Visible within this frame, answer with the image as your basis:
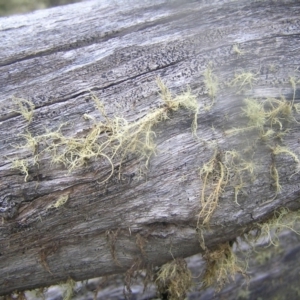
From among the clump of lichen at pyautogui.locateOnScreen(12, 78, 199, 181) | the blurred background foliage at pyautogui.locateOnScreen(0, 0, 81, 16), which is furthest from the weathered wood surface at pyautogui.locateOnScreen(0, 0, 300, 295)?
the blurred background foliage at pyautogui.locateOnScreen(0, 0, 81, 16)

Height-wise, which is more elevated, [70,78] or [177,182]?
[70,78]

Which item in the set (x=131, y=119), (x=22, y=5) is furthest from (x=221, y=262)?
(x=22, y=5)

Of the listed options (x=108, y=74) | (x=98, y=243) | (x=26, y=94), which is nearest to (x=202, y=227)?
(x=98, y=243)

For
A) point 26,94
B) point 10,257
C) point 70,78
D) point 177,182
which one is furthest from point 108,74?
point 10,257

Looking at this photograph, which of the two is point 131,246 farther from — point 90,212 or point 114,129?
point 114,129

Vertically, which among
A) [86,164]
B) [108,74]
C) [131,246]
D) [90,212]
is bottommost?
[131,246]

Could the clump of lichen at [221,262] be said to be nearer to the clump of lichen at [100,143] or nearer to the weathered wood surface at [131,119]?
the weathered wood surface at [131,119]

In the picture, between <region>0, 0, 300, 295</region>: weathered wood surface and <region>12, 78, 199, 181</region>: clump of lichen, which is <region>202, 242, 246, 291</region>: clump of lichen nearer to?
<region>0, 0, 300, 295</region>: weathered wood surface

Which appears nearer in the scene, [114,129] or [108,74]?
[114,129]
